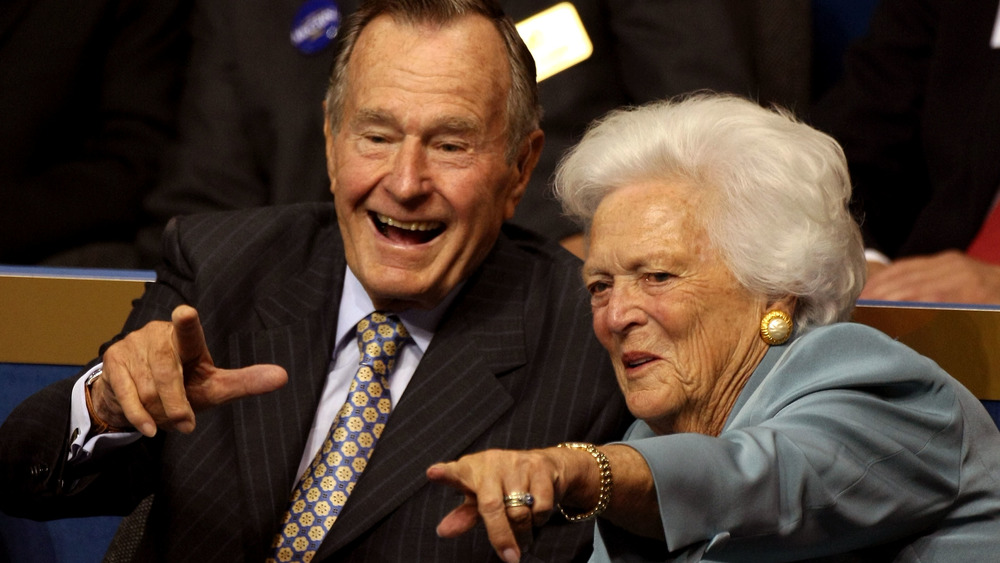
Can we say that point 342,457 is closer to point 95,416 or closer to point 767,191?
point 95,416

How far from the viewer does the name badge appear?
2406 millimetres

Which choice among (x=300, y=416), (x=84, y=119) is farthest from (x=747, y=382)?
(x=84, y=119)

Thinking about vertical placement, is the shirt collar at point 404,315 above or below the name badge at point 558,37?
below

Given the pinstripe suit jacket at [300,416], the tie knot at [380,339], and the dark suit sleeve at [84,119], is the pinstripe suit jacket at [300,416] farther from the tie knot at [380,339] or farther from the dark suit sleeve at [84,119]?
the dark suit sleeve at [84,119]

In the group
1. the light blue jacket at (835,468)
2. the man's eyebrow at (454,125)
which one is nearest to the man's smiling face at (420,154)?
the man's eyebrow at (454,125)

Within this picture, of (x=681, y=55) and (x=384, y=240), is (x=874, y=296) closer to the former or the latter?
(x=681, y=55)

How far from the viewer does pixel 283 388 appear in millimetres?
1615

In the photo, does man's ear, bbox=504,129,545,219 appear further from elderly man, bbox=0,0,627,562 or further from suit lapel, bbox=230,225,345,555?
suit lapel, bbox=230,225,345,555

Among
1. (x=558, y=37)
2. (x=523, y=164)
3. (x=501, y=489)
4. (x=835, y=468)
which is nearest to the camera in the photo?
(x=501, y=489)

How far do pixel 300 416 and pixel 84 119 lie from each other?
4.49 feet

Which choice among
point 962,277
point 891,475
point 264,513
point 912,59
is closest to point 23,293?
point 264,513

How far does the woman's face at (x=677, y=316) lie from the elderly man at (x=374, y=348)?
0.19m

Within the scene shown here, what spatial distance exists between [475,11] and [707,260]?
553mm

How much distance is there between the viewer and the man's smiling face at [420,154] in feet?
5.30
